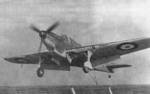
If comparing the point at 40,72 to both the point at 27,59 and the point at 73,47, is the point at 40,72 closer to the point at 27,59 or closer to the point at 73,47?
the point at 27,59

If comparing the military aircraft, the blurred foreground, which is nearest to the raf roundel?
the military aircraft

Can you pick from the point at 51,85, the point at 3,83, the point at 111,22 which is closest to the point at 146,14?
the point at 111,22

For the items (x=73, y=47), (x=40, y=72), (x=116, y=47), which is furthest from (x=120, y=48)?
(x=40, y=72)

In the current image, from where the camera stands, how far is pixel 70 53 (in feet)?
28.5

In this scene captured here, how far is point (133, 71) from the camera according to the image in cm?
895

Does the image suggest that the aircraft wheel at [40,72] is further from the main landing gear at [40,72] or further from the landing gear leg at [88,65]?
the landing gear leg at [88,65]

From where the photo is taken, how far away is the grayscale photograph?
870cm

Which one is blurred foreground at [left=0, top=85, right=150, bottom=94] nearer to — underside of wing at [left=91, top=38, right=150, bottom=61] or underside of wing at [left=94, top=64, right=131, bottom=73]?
underside of wing at [left=94, top=64, right=131, bottom=73]

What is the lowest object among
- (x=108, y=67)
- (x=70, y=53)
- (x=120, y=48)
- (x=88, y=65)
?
(x=108, y=67)

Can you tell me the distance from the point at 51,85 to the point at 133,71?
8.05 feet

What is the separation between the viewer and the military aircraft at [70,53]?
8.44m

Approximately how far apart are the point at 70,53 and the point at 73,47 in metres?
0.19

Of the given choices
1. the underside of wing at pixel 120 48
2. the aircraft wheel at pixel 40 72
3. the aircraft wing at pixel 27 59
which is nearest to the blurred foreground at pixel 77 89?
the aircraft wheel at pixel 40 72

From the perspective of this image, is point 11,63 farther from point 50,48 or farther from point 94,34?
point 94,34
